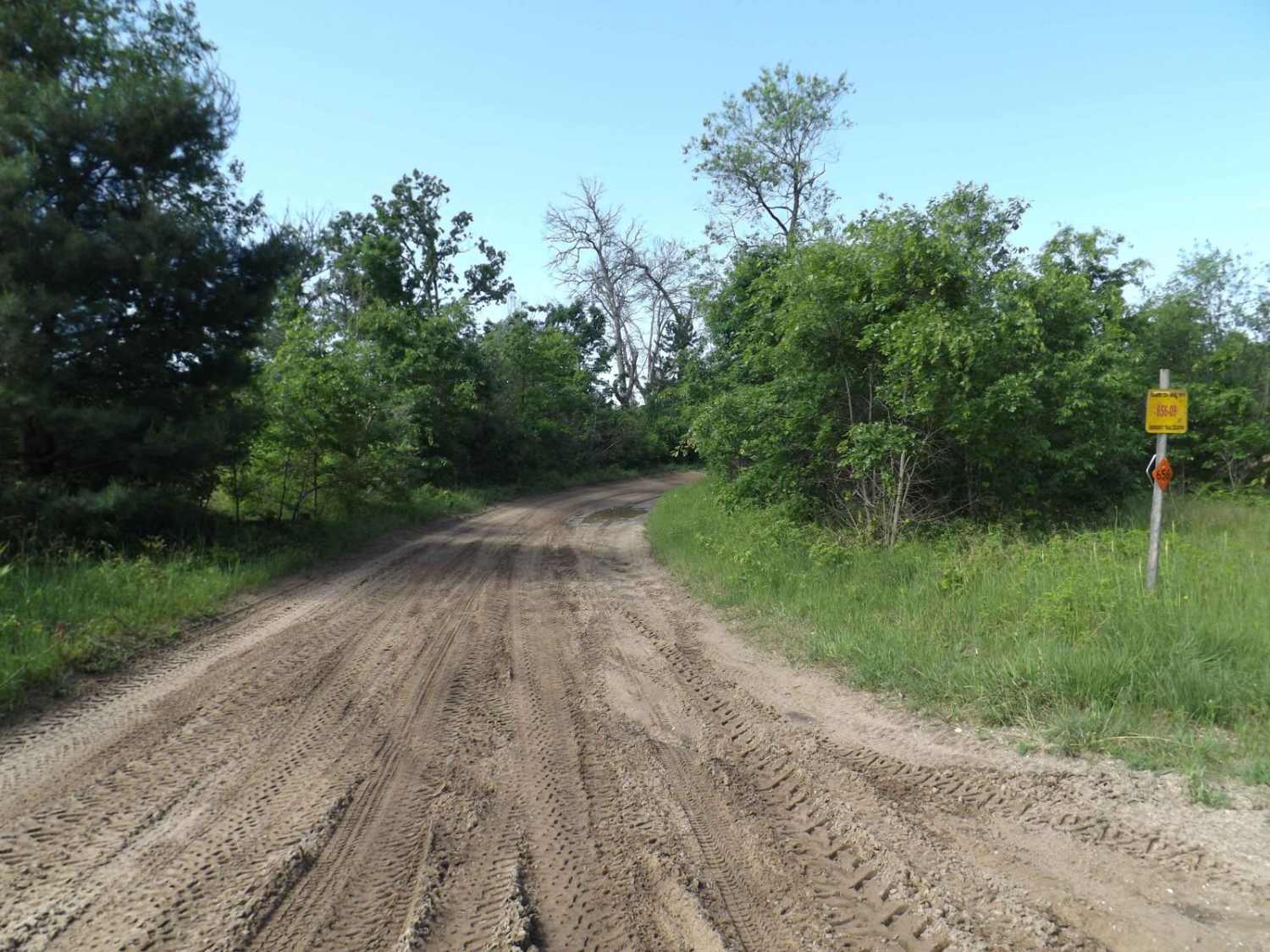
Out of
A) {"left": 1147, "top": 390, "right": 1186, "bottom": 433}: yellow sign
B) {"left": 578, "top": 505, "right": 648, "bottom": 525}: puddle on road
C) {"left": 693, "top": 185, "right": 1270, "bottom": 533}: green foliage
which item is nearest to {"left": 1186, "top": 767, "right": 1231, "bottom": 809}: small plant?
{"left": 1147, "top": 390, "right": 1186, "bottom": 433}: yellow sign

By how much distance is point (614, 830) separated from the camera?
368 centimetres

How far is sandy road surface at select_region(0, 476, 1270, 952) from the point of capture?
9.61 ft

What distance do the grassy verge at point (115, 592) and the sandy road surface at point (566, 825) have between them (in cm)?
60

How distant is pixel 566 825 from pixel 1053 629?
178 inches

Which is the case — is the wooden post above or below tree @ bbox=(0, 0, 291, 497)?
below

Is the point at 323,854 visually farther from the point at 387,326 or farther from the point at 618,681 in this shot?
the point at 387,326

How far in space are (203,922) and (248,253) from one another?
446 inches

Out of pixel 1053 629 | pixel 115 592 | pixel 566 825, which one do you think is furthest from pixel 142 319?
pixel 1053 629

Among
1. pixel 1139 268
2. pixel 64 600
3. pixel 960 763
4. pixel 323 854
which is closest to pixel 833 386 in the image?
pixel 960 763

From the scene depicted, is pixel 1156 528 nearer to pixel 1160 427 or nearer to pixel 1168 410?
pixel 1160 427

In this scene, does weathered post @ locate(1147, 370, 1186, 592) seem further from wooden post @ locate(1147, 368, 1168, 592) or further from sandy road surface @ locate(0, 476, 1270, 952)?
sandy road surface @ locate(0, 476, 1270, 952)

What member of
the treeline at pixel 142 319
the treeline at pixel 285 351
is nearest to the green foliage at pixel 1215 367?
the treeline at pixel 285 351

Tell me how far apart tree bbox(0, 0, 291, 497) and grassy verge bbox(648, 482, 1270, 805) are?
8.63m

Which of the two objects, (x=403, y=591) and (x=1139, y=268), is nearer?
(x=403, y=591)
